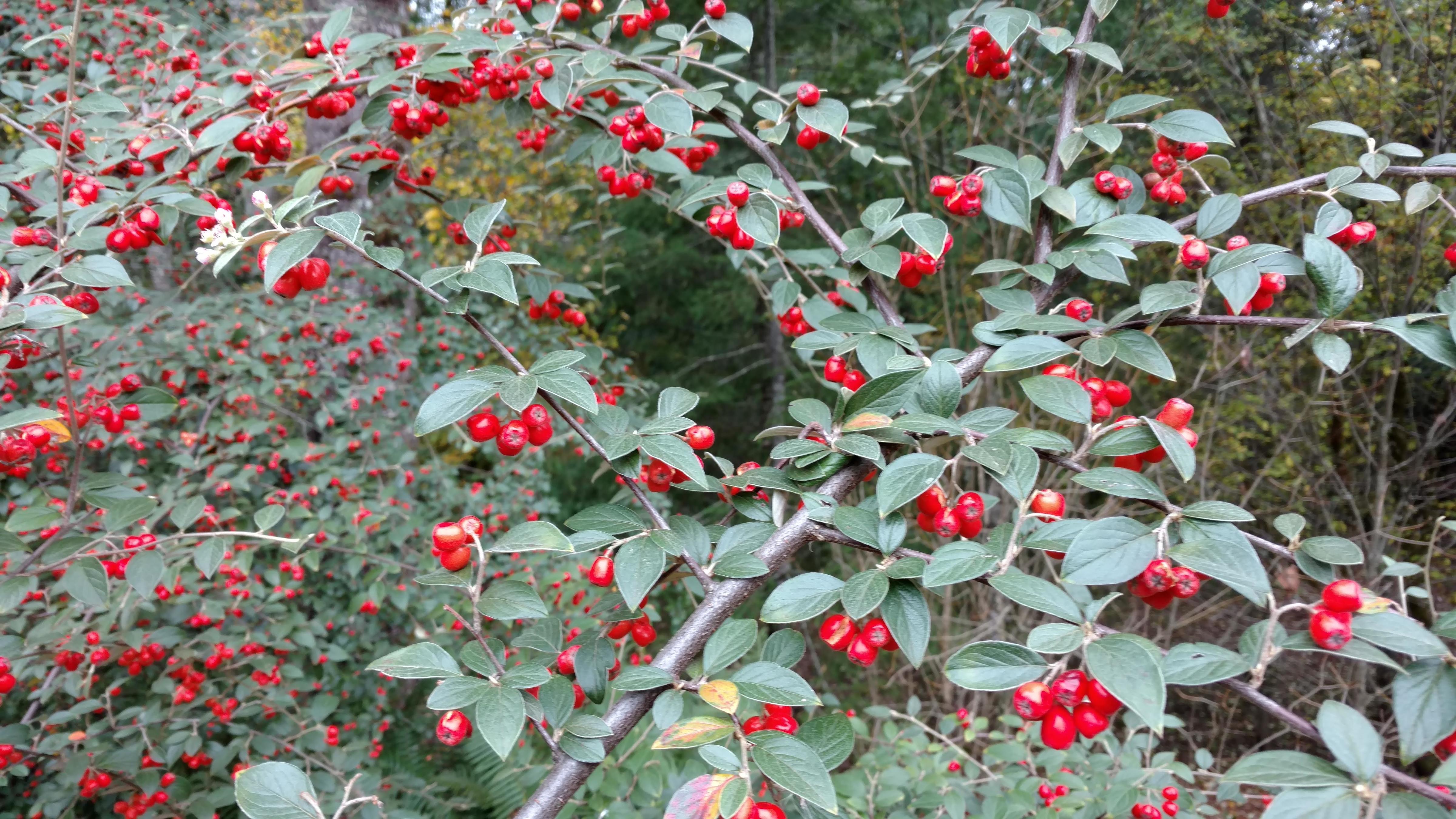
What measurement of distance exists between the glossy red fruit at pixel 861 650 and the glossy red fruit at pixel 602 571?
0.34 meters

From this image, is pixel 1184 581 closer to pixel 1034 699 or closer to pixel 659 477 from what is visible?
pixel 1034 699

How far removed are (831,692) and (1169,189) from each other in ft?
14.6

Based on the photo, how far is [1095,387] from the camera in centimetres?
115

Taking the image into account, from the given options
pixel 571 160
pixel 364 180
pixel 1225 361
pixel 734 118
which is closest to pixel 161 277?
pixel 364 180

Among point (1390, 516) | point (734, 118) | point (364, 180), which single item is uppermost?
point (734, 118)

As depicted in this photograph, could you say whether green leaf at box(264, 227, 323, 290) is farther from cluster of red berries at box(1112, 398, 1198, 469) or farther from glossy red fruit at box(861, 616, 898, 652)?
cluster of red berries at box(1112, 398, 1198, 469)

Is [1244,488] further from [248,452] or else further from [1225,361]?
[248,452]

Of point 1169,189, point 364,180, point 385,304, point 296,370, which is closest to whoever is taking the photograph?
point 1169,189

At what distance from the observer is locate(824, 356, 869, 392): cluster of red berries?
1345mm

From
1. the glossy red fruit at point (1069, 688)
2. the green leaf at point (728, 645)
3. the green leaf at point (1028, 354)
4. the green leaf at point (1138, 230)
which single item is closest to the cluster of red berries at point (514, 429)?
the green leaf at point (728, 645)

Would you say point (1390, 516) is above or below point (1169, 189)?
below

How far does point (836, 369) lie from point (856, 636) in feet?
1.75

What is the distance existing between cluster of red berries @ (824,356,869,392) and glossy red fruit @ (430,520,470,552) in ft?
2.14

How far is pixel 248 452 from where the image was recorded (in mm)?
2842
